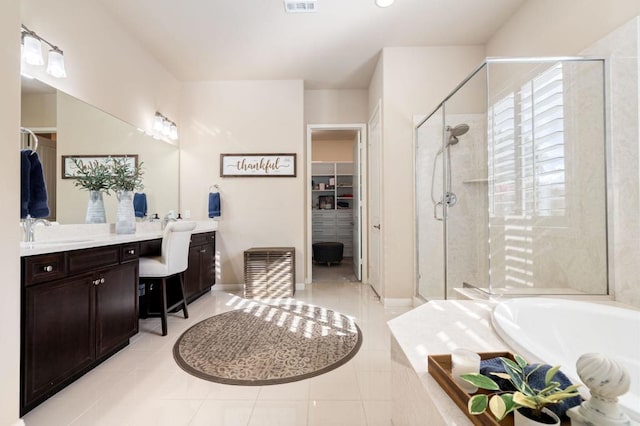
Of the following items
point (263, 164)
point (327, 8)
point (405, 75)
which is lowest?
point (263, 164)

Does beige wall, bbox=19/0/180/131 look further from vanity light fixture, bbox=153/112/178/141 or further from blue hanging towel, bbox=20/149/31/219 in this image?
blue hanging towel, bbox=20/149/31/219

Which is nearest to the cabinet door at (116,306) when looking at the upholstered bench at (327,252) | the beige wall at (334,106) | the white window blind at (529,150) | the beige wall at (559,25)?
the white window blind at (529,150)

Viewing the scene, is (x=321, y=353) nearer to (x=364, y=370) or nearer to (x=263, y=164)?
(x=364, y=370)

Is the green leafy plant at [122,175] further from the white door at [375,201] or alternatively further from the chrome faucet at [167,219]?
the white door at [375,201]

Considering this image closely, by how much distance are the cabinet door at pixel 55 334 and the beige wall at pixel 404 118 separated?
8.65ft

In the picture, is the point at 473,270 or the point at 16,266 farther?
the point at 473,270

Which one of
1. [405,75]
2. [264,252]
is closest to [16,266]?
[264,252]

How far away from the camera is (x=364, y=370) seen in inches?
75.6

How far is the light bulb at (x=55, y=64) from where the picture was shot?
2.07m

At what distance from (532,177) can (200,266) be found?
3.36m

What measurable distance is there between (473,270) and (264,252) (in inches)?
90.2

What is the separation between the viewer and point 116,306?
208 cm

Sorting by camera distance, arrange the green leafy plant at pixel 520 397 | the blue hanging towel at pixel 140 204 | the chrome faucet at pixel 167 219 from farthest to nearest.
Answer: the chrome faucet at pixel 167 219, the blue hanging towel at pixel 140 204, the green leafy plant at pixel 520 397

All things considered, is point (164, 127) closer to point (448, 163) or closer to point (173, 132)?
point (173, 132)
